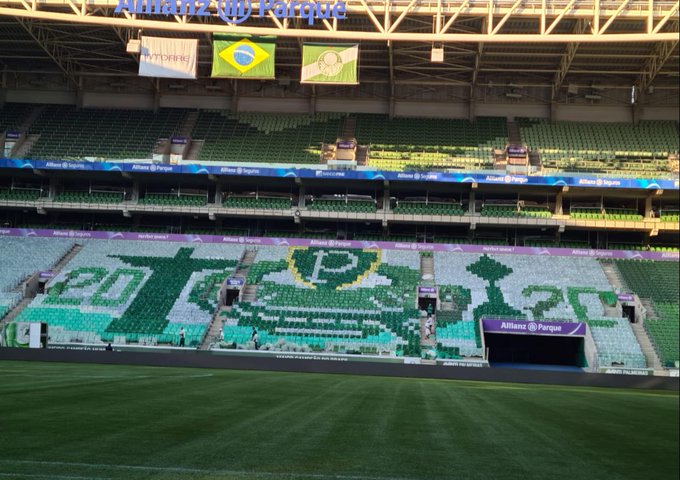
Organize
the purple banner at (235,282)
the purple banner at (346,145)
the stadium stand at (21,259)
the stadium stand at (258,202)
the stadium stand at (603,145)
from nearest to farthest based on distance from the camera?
the stadium stand at (21,259) → the purple banner at (235,282) → the stadium stand at (603,145) → the stadium stand at (258,202) → the purple banner at (346,145)

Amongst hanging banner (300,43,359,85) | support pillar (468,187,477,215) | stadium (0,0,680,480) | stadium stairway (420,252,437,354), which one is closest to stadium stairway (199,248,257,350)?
stadium (0,0,680,480)

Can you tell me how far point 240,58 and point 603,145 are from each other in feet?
79.1

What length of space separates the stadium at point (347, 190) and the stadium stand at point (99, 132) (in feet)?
0.56

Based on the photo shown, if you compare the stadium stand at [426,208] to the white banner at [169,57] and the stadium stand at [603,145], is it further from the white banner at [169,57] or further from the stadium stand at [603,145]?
the white banner at [169,57]

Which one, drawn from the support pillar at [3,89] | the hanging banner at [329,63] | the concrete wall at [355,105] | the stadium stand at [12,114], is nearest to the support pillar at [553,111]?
the concrete wall at [355,105]

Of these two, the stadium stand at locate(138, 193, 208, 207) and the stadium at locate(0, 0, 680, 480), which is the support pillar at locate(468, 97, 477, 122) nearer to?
the stadium at locate(0, 0, 680, 480)

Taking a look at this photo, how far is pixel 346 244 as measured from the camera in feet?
160

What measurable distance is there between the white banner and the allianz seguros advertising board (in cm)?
164

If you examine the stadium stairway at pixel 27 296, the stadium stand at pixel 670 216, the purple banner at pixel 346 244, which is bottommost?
the stadium stairway at pixel 27 296

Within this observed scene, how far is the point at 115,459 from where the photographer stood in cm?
823

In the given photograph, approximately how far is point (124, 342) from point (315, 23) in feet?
68.7

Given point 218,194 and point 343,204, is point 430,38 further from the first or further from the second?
point 218,194

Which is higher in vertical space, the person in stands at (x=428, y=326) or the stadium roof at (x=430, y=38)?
the stadium roof at (x=430, y=38)

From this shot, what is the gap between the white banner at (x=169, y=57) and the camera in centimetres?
4228
